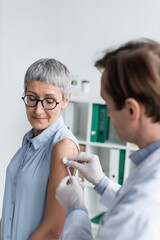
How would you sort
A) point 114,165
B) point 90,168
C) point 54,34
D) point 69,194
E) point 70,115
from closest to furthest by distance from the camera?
point 69,194
point 90,168
point 114,165
point 70,115
point 54,34

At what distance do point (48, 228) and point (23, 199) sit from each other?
155 millimetres

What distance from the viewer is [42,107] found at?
51.7 inches

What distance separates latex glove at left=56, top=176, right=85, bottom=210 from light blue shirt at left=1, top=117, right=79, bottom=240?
0.13m

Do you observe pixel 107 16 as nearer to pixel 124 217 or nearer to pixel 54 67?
pixel 54 67

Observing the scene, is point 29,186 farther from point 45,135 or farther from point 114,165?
point 114,165

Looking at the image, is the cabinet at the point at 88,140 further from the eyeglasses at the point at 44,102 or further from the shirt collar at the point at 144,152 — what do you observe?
the shirt collar at the point at 144,152

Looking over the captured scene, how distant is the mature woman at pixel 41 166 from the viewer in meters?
1.21

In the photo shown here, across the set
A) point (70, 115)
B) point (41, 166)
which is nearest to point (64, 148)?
point (41, 166)

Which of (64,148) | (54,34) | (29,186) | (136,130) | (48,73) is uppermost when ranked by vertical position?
(54,34)

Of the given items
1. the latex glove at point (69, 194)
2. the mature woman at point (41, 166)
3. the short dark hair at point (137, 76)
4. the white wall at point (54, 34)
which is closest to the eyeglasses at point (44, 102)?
the mature woman at point (41, 166)

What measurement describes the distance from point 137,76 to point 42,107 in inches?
22.9

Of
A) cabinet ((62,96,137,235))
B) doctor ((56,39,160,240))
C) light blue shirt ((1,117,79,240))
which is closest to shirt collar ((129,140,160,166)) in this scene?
doctor ((56,39,160,240))

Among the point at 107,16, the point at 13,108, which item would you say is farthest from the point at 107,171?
the point at 107,16

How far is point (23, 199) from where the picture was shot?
125cm
